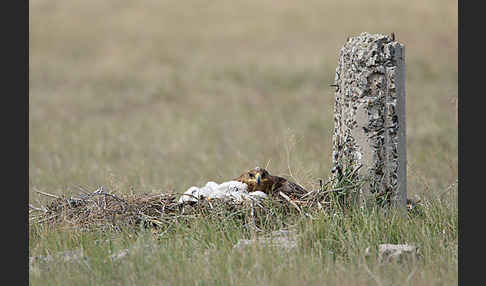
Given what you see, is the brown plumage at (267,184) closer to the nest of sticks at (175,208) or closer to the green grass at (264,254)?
the nest of sticks at (175,208)

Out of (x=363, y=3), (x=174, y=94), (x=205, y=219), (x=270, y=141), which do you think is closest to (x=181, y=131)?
(x=270, y=141)

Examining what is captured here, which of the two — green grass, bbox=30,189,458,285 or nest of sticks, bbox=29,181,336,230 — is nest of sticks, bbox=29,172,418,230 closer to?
nest of sticks, bbox=29,181,336,230

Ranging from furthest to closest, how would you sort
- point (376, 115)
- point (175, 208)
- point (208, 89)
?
point (208, 89) → point (175, 208) → point (376, 115)

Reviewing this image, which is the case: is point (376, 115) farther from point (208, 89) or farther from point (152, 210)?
point (208, 89)

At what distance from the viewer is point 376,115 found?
780 cm

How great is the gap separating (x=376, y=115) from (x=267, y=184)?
1.47 metres

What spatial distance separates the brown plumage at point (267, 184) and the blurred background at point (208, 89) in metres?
0.51

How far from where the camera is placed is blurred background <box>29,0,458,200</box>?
1351 cm

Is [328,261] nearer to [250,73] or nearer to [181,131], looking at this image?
[181,131]

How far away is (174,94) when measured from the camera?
2280cm

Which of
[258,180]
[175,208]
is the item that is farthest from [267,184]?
[175,208]

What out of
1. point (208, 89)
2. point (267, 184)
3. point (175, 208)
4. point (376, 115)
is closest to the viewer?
point (376, 115)

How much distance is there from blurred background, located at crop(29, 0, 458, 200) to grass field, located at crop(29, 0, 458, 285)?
7 cm

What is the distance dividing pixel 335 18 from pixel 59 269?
23.9 meters
